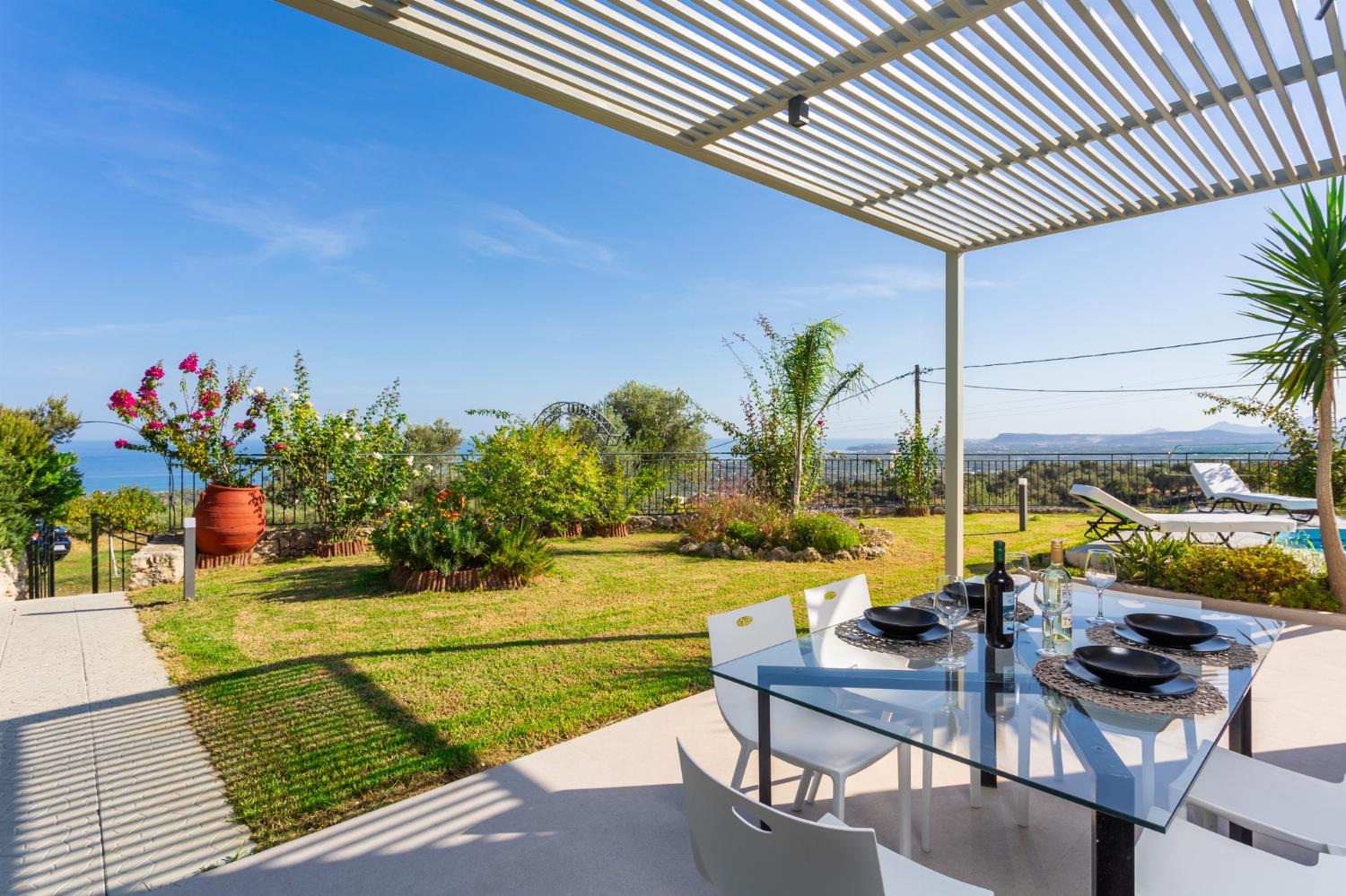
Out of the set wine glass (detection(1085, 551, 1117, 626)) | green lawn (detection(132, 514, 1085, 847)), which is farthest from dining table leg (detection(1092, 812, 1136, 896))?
green lawn (detection(132, 514, 1085, 847))

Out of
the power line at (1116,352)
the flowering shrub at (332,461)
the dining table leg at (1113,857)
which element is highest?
the power line at (1116,352)

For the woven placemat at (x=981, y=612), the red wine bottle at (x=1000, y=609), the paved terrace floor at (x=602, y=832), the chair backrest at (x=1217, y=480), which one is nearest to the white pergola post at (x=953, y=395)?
the paved terrace floor at (x=602, y=832)

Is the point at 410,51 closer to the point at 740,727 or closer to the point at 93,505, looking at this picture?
the point at 740,727

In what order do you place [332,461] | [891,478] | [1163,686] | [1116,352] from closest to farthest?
[1163,686] < [332,461] < [891,478] < [1116,352]

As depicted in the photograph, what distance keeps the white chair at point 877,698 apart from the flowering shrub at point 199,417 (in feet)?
23.2

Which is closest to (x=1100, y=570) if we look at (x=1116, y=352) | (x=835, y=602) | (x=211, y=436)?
(x=835, y=602)

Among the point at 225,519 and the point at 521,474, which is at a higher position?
the point at 521,474

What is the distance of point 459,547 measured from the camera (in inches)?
235

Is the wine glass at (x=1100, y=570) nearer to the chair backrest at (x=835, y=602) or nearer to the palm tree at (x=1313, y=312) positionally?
the chair backrest at (x=835, y=602)

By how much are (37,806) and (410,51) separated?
121 inches

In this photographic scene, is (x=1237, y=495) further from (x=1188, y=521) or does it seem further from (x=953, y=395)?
(x=953, y=395)

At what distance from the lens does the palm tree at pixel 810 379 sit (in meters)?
8.56

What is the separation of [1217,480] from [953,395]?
5970 millimetres

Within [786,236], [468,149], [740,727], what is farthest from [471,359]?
[740,727]
